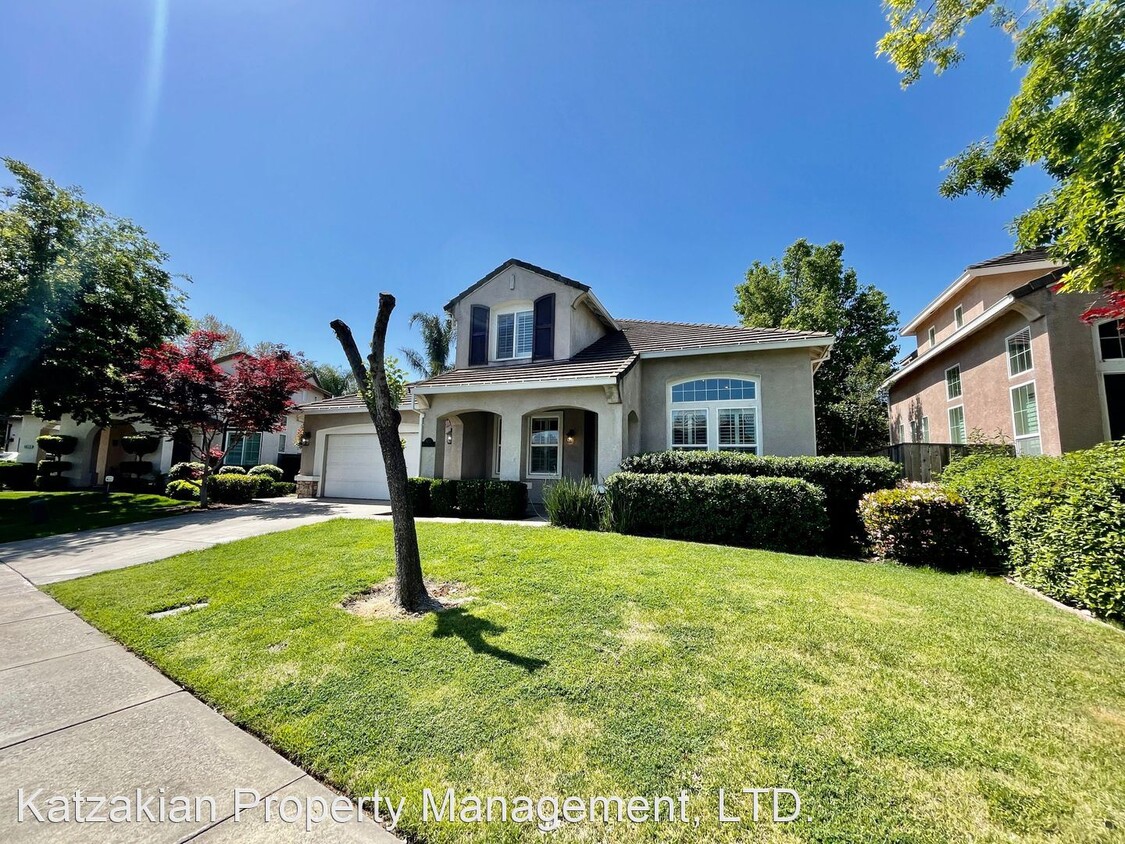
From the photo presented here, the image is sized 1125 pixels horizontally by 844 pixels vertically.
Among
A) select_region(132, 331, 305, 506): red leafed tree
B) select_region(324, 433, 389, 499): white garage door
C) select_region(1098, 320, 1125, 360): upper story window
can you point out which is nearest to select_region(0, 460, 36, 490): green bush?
select_region(132, 331, 305, 506): red leafed tree

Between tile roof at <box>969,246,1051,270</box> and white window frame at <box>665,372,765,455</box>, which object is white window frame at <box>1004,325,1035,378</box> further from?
white window frame at <box>665,372,765,455</box>

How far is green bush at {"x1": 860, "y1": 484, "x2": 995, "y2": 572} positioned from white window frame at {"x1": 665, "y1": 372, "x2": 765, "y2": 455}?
397cm

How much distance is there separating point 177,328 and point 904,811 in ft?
78.7

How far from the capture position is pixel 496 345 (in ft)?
46.6

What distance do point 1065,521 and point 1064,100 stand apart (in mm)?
6287

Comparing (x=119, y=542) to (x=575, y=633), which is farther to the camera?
(x=119, y=542)

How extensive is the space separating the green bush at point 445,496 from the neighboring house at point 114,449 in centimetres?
1212

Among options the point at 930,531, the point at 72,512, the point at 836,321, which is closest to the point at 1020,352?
the point at 930,531

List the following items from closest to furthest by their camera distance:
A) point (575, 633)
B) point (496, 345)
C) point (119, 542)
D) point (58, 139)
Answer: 1. point (575, 633)
2. point (119, 542)
3. point (58, 139)
4. point (496, 345)

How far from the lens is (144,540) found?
29.4 feet

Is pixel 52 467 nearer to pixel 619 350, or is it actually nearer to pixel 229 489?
pixel 229 489

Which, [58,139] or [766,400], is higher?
[58,139]

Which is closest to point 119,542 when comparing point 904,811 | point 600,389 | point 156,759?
point 156,759

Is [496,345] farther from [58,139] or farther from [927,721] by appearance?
[927,721]
